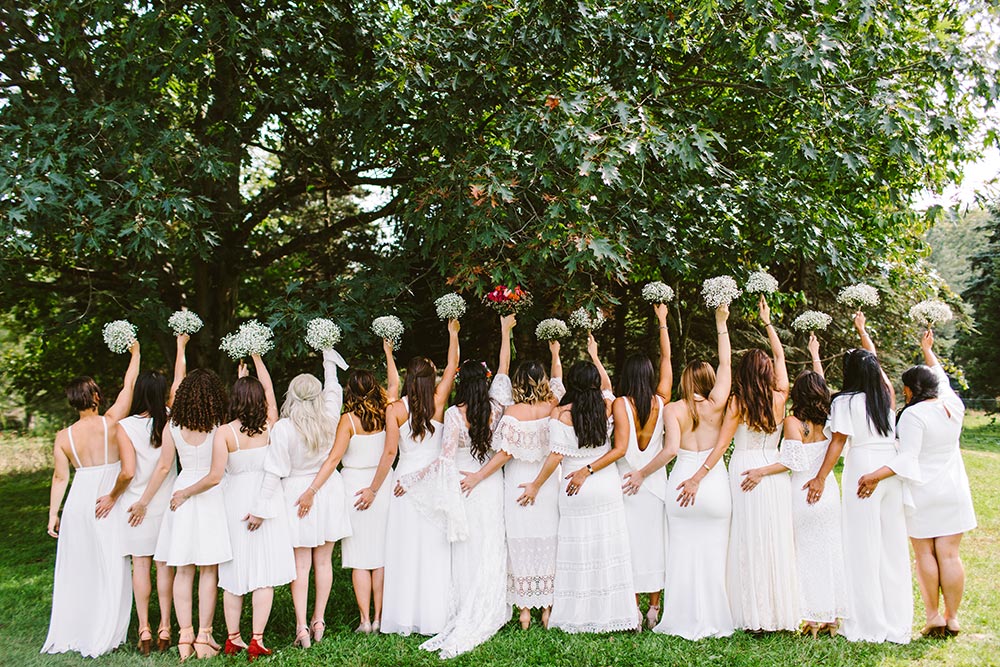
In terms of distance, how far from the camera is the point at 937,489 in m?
5.80

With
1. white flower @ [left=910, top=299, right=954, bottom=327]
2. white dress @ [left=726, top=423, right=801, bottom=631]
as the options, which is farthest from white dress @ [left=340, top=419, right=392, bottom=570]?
white flower @ [left=910, top=299, right=954, bottom=327]

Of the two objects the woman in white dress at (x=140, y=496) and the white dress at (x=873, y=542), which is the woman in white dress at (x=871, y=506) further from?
the woman in white dress at (x=140, y=496)

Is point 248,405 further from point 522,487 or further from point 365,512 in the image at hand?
point 522,487

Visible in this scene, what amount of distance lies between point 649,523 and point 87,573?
4.61 meters

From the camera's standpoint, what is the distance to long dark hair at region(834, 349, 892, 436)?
5754 millimetres

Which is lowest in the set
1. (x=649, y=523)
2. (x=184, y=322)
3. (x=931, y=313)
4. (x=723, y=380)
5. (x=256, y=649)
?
(x=256, y=649)

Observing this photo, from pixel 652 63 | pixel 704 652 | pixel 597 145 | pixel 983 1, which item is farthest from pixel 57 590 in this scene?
pixel 983 1

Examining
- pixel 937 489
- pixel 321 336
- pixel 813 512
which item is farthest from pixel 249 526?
pixel 937 489

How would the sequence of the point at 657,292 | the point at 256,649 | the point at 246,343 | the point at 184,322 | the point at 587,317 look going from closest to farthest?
the point at 256,649 → the point at 246,343 → the point at 184,322 → the point at 657,292 → the point at 587,317

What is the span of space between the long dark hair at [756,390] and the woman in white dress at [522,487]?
155 centimetres

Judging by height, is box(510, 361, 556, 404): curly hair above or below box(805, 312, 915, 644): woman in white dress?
above

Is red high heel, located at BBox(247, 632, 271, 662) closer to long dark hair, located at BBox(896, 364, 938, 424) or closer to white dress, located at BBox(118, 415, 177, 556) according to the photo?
white dress, located at BBox(118, 415, 177, 556)

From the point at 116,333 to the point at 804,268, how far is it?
38.3 ft

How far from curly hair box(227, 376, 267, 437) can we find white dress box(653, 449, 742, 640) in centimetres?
331
